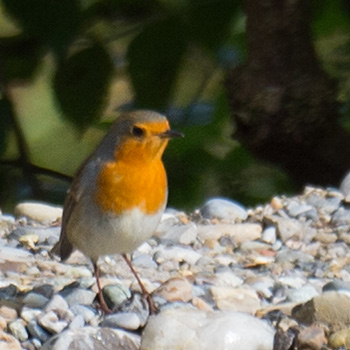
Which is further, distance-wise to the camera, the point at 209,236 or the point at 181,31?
the point at 181,31

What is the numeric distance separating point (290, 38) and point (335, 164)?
2.29ft

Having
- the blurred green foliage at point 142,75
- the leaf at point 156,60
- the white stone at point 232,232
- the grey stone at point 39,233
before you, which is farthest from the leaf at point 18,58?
the white stone at point 232,232

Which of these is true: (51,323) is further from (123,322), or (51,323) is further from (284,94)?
(284,94)

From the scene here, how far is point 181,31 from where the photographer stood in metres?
6.46

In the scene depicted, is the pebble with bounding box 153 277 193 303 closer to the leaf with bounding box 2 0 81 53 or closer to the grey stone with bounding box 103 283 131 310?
the grey stone with bounding box 103 283 131 310

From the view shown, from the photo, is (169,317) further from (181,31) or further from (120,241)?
(181,31)

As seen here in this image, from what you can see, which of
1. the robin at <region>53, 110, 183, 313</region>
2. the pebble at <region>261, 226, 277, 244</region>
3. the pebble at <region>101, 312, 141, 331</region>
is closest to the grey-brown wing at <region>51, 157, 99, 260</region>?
the robin at <region>53, 110, 183, 313</region>

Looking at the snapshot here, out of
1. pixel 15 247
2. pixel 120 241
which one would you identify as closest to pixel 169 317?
pixel 120 241

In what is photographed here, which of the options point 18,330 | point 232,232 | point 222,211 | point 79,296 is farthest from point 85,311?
point 222,211

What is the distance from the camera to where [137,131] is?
5363 mm

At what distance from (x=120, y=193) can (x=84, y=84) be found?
1.31 meters

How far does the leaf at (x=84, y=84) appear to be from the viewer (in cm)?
647

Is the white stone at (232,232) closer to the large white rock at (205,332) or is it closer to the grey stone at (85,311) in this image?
the grey stone at (85,311)

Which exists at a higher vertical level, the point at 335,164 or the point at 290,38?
the point at 290,38
